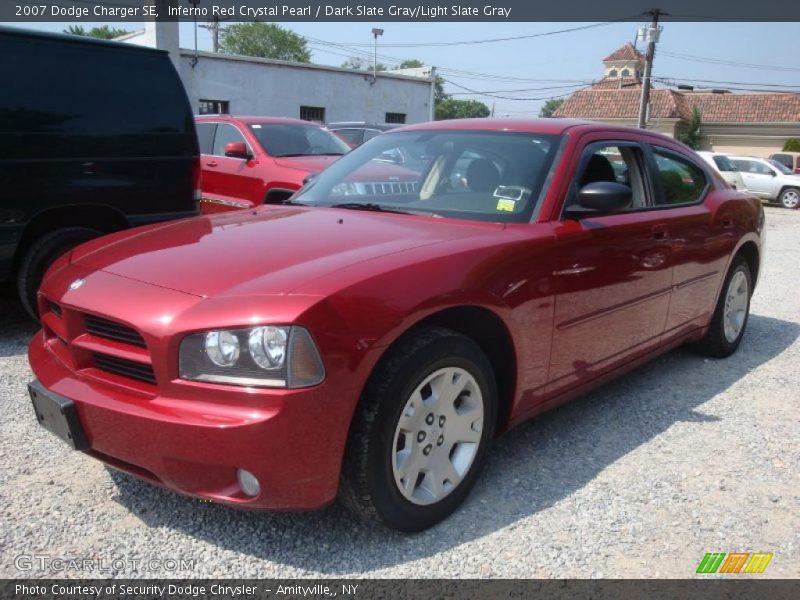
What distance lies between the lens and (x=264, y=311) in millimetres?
2264

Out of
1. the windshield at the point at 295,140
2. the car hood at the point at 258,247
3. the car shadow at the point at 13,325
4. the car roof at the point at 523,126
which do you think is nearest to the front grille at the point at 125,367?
the car hood at the point at 258,247

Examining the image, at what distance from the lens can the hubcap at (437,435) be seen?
2613 millimetres

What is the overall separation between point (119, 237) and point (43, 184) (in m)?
1.96

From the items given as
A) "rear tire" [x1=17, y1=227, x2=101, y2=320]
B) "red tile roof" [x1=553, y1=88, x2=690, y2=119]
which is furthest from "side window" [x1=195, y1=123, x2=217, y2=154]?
"red tile roof" [x1=553, y1=88, x2=690, y2=119]

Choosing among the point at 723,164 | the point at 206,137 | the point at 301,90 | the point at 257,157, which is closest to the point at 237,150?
the point at 257,157

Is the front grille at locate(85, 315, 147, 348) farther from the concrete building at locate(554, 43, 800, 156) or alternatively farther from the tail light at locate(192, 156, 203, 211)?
the concrete building at locate(554, 43, 800, 156)

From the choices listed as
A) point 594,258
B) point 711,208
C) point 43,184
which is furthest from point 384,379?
point 43,184

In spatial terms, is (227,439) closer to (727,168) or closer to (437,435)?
(437,435)

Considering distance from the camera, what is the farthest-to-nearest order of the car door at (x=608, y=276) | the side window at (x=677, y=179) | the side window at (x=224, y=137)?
the side window at (x=224, y=137)
the side window at (x=677, y=179)
the car door at (x=608, y=276)

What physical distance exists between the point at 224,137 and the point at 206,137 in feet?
1.14

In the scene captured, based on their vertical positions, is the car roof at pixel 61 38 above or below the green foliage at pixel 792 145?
below

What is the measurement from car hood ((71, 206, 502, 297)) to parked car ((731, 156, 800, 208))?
70.8 feet

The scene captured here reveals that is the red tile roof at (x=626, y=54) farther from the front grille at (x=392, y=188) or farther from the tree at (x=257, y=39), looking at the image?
the front grille at (x=392, y=188)

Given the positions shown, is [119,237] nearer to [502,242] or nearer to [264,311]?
[264,311]
